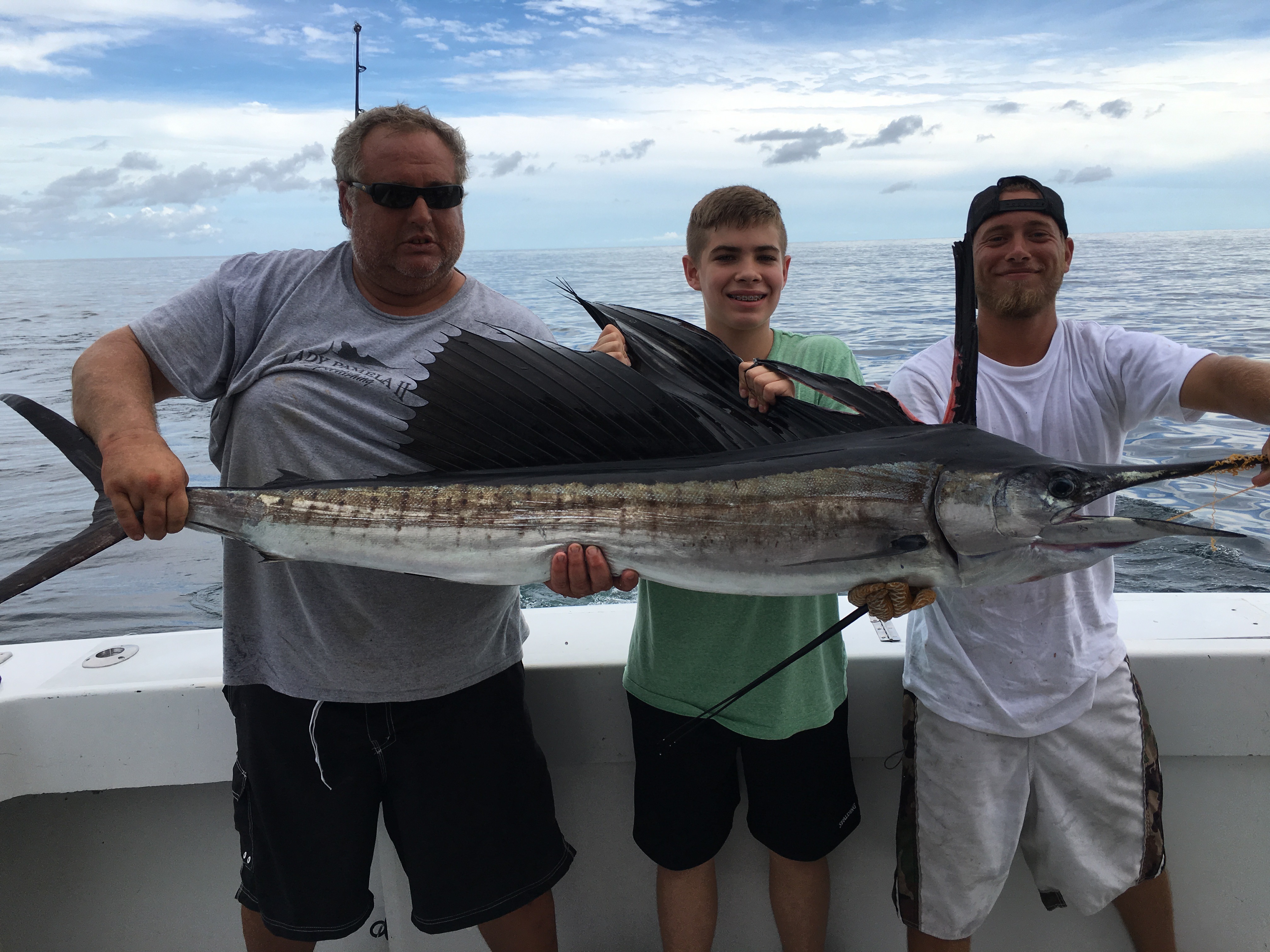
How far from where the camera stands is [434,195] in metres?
1.79

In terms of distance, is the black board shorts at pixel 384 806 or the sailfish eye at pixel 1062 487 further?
the black board shorts at pixel 384 806

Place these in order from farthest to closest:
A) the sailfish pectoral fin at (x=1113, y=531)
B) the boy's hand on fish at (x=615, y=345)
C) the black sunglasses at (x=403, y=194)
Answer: the black sunglasses at (x=403, y=194), the boy's hand on fish at (x=615, y=345), the sailfish pectoral fin at (x=1113, y=531)

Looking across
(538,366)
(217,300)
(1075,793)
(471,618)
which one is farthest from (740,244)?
(1075,793)

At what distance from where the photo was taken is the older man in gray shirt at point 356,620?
1.73 m

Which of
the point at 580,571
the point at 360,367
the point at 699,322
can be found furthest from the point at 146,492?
the point at 699,322

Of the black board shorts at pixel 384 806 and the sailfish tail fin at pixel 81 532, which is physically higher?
the sailfish tail fin at pixel 81 532

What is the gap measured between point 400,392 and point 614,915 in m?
1.47

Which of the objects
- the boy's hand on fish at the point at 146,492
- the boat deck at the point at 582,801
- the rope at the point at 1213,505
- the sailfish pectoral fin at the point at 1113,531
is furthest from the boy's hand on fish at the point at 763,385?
the boy's hand on fish at the point at 146,492

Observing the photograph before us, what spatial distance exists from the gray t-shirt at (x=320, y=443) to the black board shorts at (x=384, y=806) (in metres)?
0.07

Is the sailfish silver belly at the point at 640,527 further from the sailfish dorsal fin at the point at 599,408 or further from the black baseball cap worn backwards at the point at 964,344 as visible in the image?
the black baseball cap worn backwards at the point at 964,344

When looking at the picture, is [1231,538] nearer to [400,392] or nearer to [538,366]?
[538,366]

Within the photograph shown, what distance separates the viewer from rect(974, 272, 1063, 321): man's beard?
1799mm

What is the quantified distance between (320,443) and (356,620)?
365 millimetres

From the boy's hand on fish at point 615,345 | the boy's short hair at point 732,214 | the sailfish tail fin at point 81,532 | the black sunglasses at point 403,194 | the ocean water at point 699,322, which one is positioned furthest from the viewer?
the ocean water at point 699,322
